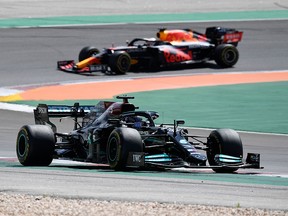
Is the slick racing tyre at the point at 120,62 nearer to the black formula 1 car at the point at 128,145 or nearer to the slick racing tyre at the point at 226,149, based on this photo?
the black formula 1 car at the point at 128,145

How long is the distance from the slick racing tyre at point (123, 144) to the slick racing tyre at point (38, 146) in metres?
1.17

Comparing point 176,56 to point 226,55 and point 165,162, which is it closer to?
point 226,55

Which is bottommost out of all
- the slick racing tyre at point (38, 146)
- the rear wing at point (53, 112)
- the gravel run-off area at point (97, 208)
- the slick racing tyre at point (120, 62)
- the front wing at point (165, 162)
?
the gravel run-off area at point (97, 208)

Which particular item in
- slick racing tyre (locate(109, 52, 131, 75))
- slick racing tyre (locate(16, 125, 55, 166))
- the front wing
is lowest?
the front wing

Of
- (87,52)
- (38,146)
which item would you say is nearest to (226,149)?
(38,146)

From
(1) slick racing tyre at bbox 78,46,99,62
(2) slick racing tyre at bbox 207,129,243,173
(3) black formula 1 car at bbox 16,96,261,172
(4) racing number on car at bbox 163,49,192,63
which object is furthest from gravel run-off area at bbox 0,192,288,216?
(4) racing number on car at bbox 163,49,192,63

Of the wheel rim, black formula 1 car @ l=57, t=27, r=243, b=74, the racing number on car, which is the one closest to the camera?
the wheel rim

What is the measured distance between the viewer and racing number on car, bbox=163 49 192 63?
35.4 meters

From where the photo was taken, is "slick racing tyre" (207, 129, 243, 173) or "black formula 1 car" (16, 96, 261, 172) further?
"slick racing tyre" (207, 129, 243, 173)

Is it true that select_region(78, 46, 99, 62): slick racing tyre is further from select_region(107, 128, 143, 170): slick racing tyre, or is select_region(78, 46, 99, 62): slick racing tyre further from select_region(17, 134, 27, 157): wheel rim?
select_region(107, 128, 143, 170): slick racing tyre

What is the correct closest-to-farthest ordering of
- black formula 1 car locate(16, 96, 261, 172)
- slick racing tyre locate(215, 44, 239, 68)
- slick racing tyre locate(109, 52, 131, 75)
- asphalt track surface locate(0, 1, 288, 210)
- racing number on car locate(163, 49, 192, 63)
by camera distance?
asphalt track surface locate(0, 1, 288, 210), black formula 1 car locate(16, 96, 261, 172), slick racing tyre locate(109, 52, 131, 75), racing number on car locate(163, 49, 192, 63), slick racing tyre locate(215, 44, 239, 68)

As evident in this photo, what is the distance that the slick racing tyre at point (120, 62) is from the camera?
33844 mm

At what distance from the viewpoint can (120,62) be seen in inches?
1337

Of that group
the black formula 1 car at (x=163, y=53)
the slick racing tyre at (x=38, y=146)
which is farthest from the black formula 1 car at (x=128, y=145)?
the black formula 1 car at (x=163, y=53)
